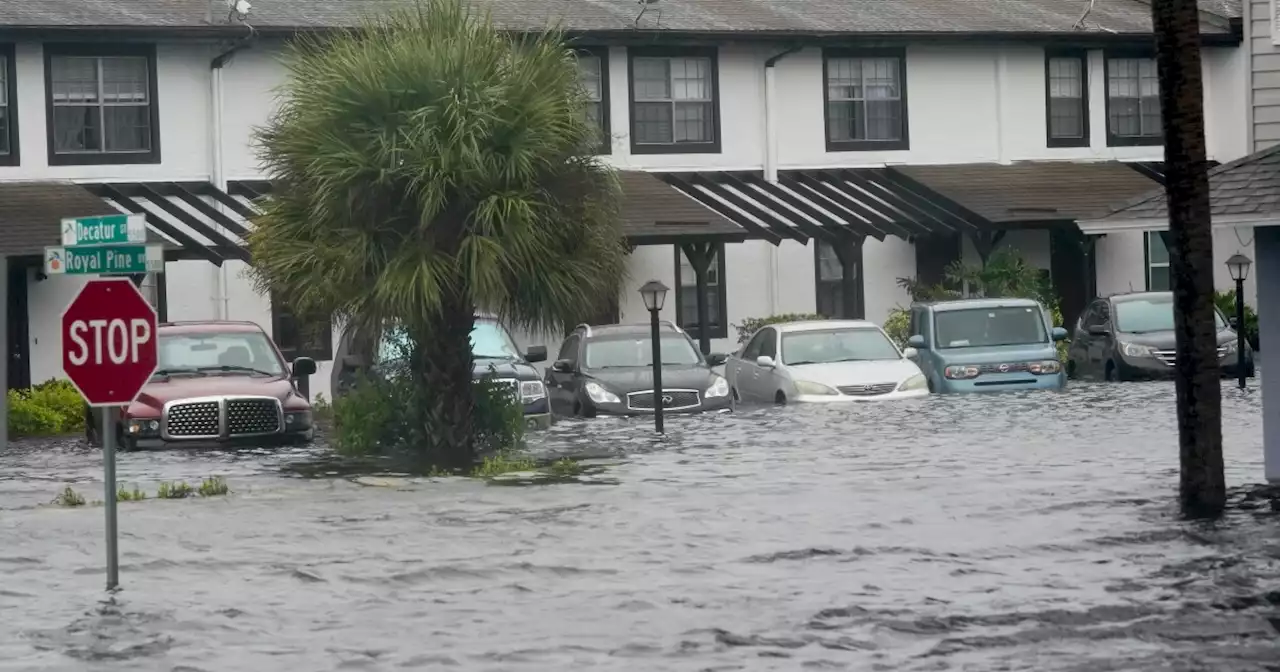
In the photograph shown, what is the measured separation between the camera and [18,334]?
33531mm

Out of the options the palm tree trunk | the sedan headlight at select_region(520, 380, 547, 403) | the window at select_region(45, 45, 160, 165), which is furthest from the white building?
the palm tree trunk

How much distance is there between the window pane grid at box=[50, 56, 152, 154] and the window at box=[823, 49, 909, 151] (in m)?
12.0

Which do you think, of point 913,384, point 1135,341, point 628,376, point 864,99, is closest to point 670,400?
point 628,376

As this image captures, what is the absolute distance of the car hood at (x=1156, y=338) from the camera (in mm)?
34094

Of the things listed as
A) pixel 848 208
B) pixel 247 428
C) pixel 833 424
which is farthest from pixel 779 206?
pixel 247 428

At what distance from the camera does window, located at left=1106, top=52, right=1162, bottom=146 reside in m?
42.0

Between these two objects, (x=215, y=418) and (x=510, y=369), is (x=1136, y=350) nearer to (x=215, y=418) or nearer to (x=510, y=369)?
(x=510, y=369)

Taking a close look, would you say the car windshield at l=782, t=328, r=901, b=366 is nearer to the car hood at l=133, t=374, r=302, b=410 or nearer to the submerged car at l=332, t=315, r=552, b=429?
the submerged car at l=332, t=315, r=552, b=429

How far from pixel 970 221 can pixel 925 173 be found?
6.76ft

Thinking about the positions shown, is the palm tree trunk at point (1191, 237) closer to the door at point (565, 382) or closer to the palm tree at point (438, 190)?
the palm tree at point (438, 190)

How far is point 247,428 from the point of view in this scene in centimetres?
2503

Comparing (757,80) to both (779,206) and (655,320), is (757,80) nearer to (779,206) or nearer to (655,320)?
(779,206)

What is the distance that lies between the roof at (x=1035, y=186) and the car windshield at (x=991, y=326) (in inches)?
224

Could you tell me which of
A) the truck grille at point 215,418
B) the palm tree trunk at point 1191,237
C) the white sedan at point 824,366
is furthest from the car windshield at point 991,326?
the palm tree trunk at point 1191,237
